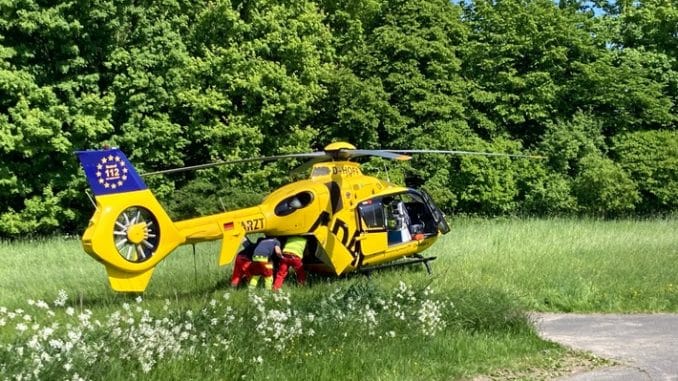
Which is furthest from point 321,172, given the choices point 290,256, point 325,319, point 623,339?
point 623,339

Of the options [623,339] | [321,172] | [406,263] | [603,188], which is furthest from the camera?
[603,188]

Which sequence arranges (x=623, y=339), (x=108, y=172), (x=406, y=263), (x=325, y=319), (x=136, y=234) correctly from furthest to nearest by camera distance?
1. (x=406, y=263)
2. (x=136, y=234)
3. (x=108, y=172)
4. (x=623, y=339)
5. (x=325, y=319)

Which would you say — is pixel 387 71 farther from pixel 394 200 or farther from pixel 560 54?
pixel 394 200

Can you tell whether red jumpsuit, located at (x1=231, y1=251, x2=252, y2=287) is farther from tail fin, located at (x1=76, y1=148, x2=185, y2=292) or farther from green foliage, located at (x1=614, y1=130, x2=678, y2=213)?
green foliage, located at (x1=614, y1=130, x2=678, y2=213)

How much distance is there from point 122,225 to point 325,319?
12.8 ft

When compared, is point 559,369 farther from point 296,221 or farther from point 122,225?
point 122,225

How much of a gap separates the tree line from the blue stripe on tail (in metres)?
15.4

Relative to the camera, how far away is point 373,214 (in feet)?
46.8

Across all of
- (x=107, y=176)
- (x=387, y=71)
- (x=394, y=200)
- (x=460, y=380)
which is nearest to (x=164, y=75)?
(x=387, y=71)

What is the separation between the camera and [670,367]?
8570mm

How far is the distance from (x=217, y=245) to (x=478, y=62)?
61.7 feet

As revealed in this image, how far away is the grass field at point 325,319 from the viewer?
22.5ft

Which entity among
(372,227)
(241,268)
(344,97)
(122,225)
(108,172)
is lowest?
(241,268)

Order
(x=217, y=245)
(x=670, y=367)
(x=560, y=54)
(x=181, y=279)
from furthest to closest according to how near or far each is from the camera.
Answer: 1. (x=560, y=54)
2. (x=217, y=245)
3. (x=181, y=279)
4. (x=670, y=367)
